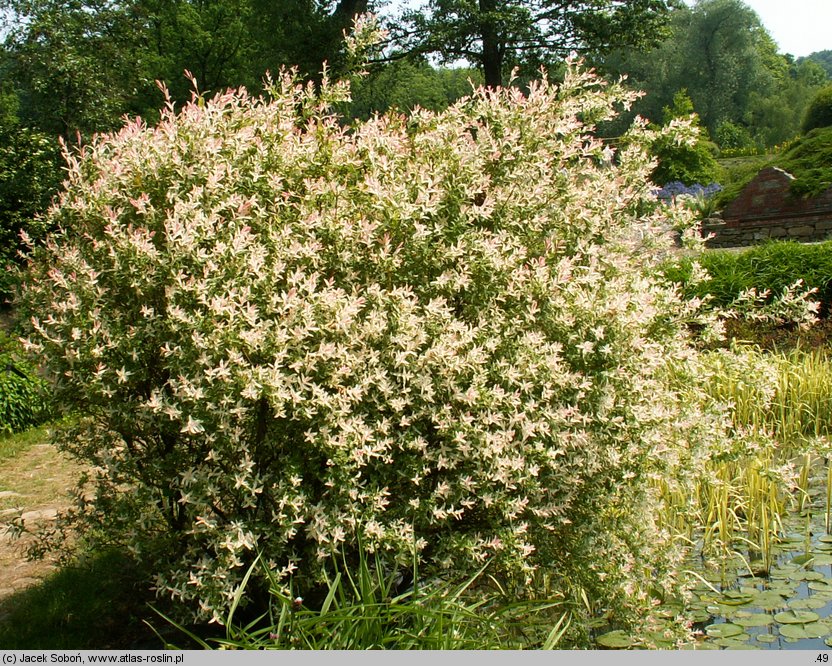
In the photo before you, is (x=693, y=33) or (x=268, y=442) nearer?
(x=268, y=442)

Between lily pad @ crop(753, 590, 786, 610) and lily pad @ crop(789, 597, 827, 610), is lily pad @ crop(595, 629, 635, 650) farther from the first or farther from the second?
lily pad @ crop(789, 597, 827, 610)

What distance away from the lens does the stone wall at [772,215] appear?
58.7ft

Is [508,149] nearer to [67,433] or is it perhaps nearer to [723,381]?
[67,433]

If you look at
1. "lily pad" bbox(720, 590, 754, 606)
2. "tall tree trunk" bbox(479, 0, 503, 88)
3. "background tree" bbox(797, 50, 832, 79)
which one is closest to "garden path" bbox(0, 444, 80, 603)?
"lily pad" bbox(720, 590, 754, 606)

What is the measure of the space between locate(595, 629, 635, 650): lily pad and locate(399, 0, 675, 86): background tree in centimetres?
1982

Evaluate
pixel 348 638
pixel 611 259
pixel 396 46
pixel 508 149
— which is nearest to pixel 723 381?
pixel 611 259

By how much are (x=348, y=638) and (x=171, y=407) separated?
1.14 metres

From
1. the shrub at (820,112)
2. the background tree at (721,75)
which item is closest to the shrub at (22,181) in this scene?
the shrub at (820,112)

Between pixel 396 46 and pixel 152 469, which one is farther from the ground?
pixel 396 46

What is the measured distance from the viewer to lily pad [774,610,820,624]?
373cm

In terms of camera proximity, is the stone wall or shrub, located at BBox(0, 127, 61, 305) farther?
the stone wall

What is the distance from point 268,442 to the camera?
125 inches

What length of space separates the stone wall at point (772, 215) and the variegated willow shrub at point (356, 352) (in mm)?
15779

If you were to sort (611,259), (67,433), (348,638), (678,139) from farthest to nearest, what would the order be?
(678,139) → (611,259) → (67,433) → (348,638)
